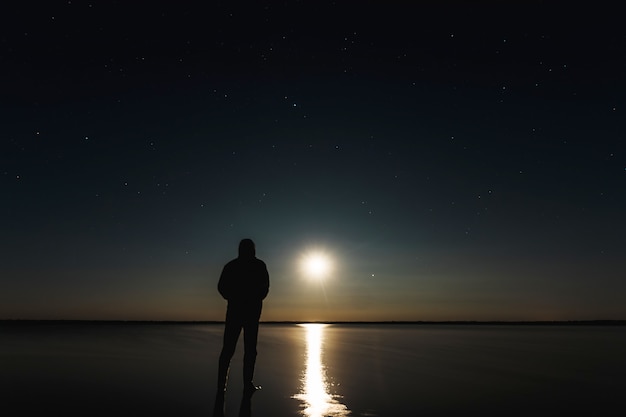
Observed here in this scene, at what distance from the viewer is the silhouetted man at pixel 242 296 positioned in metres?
7.92

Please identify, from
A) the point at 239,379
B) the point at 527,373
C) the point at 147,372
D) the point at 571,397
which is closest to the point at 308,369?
the point at 239,379

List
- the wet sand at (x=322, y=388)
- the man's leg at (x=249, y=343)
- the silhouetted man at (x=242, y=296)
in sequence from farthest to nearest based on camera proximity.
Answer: the man's leg at (x=249, y=343) < the silhouetted man at (x=242, y=296) < the wet sand at (x=322, y=388)

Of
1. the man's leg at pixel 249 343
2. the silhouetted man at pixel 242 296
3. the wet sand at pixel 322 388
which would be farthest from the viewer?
the man's leg at pixel 249 343

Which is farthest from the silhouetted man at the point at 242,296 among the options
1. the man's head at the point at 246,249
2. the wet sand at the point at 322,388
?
the wet sand at the point at 322,388

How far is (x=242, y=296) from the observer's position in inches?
312

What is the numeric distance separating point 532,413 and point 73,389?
6911 millimetres

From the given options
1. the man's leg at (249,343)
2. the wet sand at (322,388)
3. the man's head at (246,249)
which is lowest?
the wet sand at (322,388)

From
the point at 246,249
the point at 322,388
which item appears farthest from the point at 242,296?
the point at 322,388

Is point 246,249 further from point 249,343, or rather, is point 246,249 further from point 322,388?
point 322,388

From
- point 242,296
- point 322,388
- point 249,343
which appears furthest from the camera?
point 322,388

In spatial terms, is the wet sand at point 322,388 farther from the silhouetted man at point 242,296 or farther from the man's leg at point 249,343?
the silhouetted man at point 242,296

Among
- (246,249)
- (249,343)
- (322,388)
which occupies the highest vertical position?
(246,249)

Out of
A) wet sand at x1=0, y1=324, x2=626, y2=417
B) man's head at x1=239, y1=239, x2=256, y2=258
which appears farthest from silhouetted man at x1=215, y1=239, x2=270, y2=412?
wet sand at x1=0, y1=324, x2=626, y2=417

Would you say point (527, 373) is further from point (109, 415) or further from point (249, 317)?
point (109, 415)
